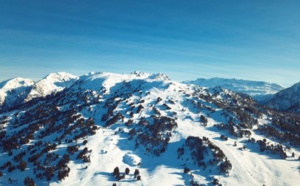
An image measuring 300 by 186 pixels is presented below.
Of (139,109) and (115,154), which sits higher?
(139,109)

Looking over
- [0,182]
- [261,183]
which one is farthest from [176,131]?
[0,182]

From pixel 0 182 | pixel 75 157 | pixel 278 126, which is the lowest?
pixel 0 182

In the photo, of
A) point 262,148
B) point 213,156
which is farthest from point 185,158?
point 262,148

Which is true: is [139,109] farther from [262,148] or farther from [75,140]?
[262,148]

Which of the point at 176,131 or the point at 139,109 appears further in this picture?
the point at 139,109

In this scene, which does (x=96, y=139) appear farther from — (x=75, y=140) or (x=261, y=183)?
(x=261, y=183)

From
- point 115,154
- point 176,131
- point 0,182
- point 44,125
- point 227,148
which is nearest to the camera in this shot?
point 0,182

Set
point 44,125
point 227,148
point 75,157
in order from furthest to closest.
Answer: point 44,125 < point 227,148 < point 75,157
